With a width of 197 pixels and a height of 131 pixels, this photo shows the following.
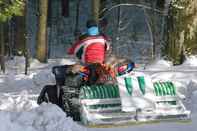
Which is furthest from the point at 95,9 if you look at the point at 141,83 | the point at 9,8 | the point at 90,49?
the point at 141,83

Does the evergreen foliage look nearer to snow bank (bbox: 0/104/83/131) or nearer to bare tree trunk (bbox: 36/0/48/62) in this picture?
bare tree trunk (bbox: 36/0/48/62)

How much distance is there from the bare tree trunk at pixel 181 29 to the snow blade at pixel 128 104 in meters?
9.07

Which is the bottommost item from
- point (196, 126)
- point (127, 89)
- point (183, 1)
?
point (196, 126)

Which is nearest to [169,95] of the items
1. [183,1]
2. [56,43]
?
[183,1]

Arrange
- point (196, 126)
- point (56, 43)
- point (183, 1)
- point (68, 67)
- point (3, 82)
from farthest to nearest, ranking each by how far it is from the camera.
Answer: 1. point (56, 43)
2. point (183, 1)
3. point (3, 82)
4. point (68, 67)
5. point (196, 126)

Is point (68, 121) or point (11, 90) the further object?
point (11, 90)

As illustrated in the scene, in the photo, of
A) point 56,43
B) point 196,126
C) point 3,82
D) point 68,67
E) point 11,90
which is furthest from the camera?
point 56,43

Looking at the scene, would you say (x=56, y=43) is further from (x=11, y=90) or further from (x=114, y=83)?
(x=114, y=83)

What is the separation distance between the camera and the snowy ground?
852cm

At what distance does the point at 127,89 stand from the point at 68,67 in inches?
50.9

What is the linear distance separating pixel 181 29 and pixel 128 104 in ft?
32.5

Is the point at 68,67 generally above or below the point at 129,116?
above

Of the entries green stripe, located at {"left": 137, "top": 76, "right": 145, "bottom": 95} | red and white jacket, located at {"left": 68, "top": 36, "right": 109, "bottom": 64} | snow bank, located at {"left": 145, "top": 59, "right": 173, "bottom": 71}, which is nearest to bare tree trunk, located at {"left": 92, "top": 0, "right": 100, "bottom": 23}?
snow bank, located at {"left": 145, "top": 59, "right": 173, "bottom": 71}

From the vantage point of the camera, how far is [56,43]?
1293 inches
